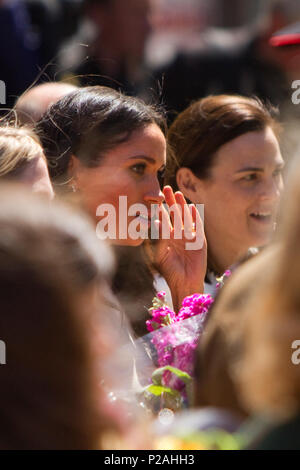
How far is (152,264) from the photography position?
8.16ft

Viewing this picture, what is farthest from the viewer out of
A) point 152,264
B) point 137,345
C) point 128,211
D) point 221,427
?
point 152,264

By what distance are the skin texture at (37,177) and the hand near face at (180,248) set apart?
0.45m

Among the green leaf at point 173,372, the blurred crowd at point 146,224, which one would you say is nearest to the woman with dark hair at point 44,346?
the blurred crowd at point 146,224

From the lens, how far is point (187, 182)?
2926 millimetres

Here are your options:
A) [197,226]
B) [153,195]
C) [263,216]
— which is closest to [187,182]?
[263,216]

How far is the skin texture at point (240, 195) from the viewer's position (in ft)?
9.13

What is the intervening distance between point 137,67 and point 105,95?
61.4 inches

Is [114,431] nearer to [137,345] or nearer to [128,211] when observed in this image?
[137,345]

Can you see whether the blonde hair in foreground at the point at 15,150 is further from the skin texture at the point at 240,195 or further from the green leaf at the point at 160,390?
the skin texture at the point at 240,195

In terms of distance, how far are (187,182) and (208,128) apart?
0.70ft

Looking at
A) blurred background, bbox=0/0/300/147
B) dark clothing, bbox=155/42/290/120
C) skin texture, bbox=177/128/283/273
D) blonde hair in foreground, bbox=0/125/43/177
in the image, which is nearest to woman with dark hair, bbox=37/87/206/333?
blonde hair in foreground, bbox=0/125/43/177

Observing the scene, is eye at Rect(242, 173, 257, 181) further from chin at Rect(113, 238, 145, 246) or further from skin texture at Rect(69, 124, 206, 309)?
chin at Rect(113, 238, 145, 246)
